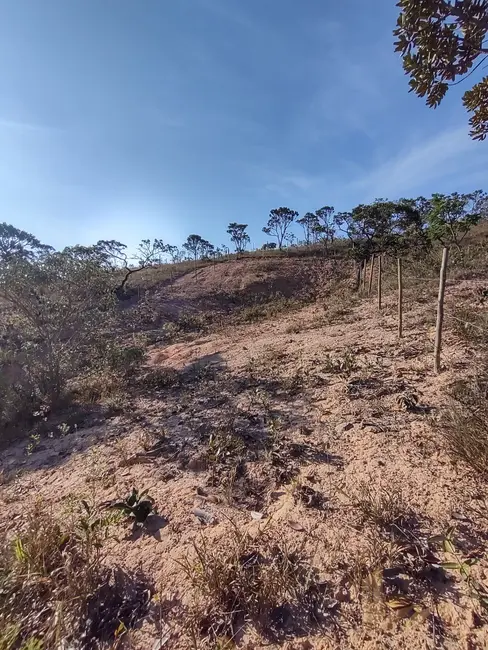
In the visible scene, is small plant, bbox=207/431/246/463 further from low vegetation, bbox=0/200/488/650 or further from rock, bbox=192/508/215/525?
rock, bbox=192/508/215/525

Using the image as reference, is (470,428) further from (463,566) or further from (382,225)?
(382,225)

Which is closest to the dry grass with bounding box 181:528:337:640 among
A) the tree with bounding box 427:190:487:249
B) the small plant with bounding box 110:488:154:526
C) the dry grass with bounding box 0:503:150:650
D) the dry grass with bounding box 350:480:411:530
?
the dry grass with bounding box 0:503:150:650

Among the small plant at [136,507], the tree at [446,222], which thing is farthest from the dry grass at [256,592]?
the tree at [446,222]

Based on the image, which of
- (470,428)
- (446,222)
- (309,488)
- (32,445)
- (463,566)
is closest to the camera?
(463,566)

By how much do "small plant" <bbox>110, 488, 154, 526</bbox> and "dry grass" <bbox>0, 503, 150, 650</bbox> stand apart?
28cm

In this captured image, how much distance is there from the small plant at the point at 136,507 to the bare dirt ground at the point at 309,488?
4.8 inches

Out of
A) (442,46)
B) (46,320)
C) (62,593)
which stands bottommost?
(62,593)

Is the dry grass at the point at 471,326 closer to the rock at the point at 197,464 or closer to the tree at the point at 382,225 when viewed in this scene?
the rock at the point at 197,464

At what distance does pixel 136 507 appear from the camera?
2.51 meters

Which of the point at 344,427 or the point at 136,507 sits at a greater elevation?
the point at 344,427

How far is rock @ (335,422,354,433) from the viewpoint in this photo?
323cm

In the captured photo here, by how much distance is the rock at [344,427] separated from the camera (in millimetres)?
3228

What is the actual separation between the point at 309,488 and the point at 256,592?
94cm

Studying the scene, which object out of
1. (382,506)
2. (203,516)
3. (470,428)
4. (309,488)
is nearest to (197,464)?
(203,516)
